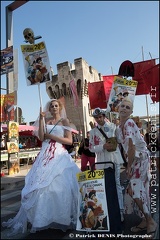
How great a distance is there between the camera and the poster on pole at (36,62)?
3602mm

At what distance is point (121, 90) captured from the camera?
4.16 meters

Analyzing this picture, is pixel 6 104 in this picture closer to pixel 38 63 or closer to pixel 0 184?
pixel 38 63

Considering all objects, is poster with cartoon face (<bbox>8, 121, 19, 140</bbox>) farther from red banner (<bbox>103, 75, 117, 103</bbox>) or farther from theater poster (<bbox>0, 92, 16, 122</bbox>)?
red banner (<bbox>103, 75, 117, 103</bbox>)

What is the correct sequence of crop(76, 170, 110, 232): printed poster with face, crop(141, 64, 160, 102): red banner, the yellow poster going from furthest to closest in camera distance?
the yellow poster
crop(141, 64, 160, 102): red banner
crop(76, 170, 110, 232): printed poster with face

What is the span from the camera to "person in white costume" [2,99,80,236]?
3.27m

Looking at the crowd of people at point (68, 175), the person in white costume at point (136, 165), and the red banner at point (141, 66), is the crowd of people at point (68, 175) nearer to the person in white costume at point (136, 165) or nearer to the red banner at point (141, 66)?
the person in white costume at point (136, 165)

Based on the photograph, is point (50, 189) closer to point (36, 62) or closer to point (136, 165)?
point (136, 165)

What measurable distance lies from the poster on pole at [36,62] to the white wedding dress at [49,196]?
3.42 ft

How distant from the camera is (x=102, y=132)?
3.80 m

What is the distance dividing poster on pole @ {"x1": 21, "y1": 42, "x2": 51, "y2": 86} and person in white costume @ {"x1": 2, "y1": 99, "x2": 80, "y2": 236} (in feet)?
1.87

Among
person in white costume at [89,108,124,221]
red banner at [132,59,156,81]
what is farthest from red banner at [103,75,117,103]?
person in white costume at [89,108,124,221]

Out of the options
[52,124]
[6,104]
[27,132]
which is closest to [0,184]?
[52,124]

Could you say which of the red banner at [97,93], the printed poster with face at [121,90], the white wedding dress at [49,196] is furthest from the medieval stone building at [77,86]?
the white wedding dress at [49,196]

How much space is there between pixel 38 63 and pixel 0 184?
215 centimetres
